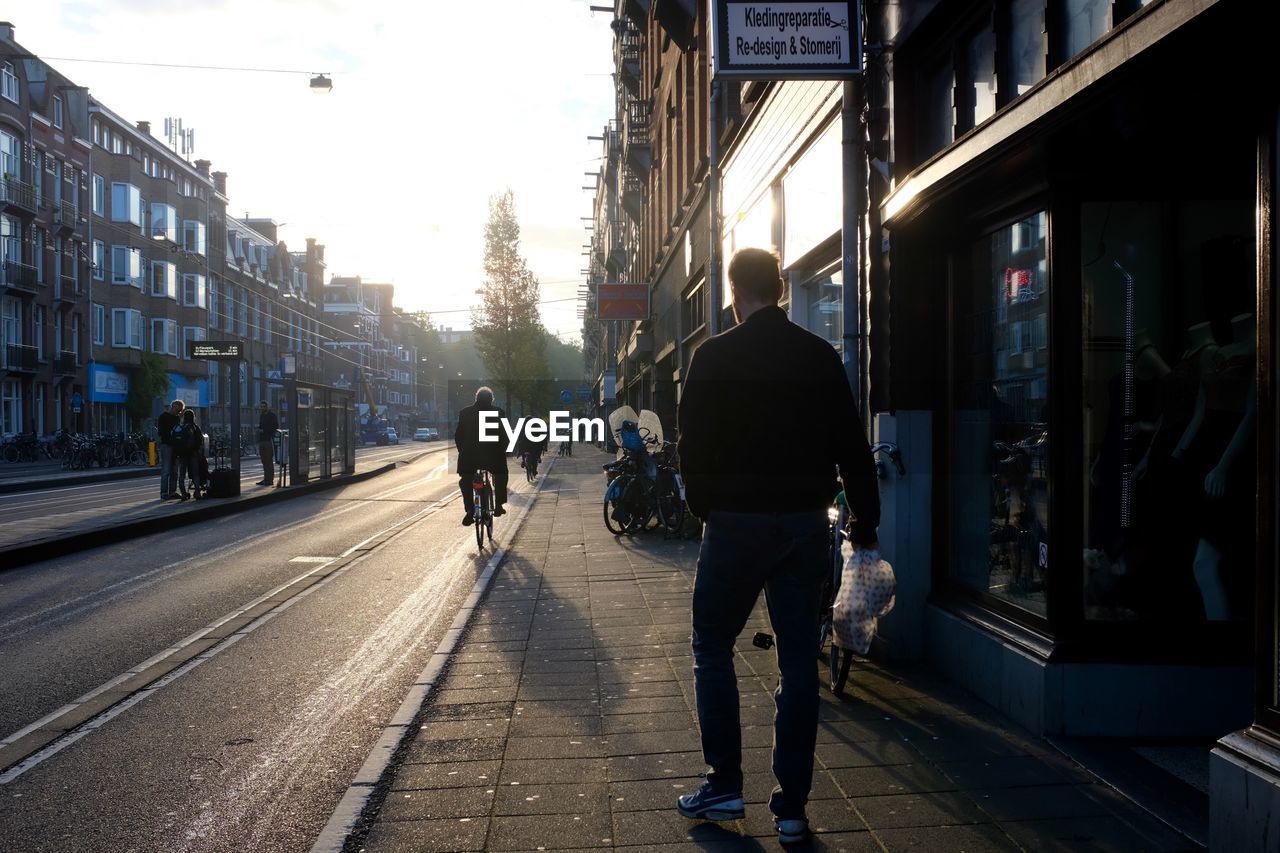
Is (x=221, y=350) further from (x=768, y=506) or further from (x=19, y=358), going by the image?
(x=19, y=358)

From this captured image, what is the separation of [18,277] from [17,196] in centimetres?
314

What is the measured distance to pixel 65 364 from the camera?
4672 cm

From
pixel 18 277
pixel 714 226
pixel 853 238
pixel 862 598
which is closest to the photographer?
pixel 862 598

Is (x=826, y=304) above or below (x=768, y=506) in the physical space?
above

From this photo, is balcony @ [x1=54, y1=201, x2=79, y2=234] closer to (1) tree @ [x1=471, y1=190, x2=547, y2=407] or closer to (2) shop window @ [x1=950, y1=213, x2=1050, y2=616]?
(1) tree @ [x1=471, y1=190, x2=547, y2=407]

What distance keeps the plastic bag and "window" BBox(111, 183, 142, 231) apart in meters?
55.2

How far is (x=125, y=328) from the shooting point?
5238 centimetres

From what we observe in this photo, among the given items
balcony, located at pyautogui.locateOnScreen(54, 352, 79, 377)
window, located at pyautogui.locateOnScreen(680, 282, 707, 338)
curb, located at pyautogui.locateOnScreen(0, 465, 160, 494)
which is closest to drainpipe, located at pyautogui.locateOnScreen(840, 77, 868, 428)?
window, located at pyautogui.locateOnScreen(680, 282, 707, 338)

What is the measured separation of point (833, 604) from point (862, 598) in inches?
31.6

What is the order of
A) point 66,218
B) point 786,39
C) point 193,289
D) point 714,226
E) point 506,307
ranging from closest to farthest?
point 786,39, point 714,226, point 66,218, point 193,289, point 506,307

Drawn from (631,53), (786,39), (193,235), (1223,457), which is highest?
(631,53)

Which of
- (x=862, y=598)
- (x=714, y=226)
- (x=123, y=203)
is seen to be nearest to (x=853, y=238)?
(x=862, y=598)

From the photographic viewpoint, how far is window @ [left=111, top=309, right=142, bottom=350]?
170 ft

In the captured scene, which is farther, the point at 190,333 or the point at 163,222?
the point at 190,333
